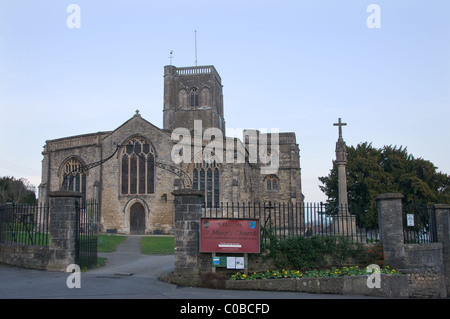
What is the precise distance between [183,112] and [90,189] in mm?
21057

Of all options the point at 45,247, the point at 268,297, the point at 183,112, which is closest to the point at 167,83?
the point at 183,112

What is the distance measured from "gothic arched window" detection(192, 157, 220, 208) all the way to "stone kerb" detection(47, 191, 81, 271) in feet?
58.0

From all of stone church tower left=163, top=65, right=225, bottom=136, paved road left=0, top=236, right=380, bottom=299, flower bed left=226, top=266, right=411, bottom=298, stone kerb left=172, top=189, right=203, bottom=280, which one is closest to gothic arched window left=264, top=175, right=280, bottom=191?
stone church tower left=163, top=65, right=225, bottom=136

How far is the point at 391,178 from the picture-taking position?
3475cm

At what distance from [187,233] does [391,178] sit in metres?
27.3

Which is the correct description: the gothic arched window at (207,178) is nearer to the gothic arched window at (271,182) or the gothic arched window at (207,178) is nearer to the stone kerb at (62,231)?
the gothic arched window at (271,182)

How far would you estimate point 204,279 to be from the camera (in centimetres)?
1126

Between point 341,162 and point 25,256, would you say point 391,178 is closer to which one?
point 341,162

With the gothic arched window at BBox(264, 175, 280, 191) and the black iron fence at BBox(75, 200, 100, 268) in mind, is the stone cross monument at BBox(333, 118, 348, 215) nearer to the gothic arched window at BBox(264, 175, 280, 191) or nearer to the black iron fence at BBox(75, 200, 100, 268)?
the black iron fence at BBox(75, 200, 100, 268)

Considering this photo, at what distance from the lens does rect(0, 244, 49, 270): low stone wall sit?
1348 centimetres

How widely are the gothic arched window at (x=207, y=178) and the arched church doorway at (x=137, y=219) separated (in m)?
4.45

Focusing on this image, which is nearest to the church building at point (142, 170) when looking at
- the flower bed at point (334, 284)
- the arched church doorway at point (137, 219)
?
the arched church doorway at point (137, 219)
